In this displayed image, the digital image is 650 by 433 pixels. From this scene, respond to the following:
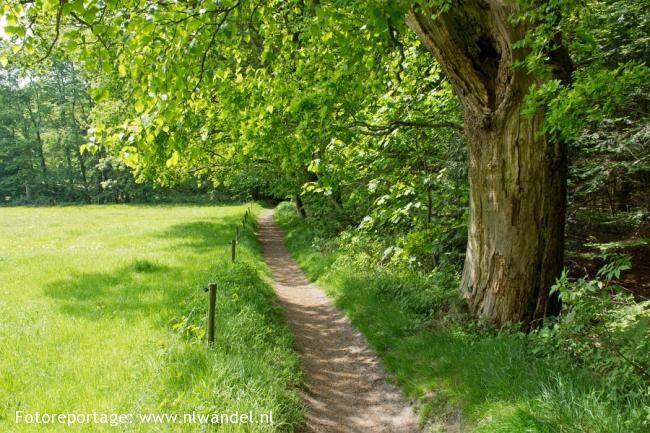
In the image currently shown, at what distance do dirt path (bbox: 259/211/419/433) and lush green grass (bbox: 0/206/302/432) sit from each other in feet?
1.41

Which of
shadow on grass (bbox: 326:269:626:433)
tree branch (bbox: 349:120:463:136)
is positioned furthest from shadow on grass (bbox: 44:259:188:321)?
tree branch (bbox: 349:120:463:136)

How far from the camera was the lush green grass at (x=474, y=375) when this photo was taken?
146 inches

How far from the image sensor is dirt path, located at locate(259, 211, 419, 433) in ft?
17.3

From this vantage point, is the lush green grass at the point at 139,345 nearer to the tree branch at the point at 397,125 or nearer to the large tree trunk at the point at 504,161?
the large tree trunk at the point at 504,161

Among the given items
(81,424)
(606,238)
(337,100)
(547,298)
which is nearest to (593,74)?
(547,298)

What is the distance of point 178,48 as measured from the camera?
4.21m

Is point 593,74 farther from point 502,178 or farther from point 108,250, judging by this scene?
point 108,250

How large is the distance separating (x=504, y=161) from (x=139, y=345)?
591cm

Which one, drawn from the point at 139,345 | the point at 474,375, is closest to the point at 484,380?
the point at 474,375

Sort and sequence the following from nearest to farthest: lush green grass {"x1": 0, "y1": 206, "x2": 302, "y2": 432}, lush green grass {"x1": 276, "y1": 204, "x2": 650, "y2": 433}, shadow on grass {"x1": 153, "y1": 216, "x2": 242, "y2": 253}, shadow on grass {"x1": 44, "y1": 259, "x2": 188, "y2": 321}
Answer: lush green grass {"x1": 276, "y1": 204, "x2": 650, "y2": 433}, lush green grass {"x1": 0, "y1": 206, "x2": 302, "y2": 432}, shadow on grass {"x1": 44, "y1": 259, "x2": 188, "y2": 321}, shadow on grass {"x1": 153, "y1": 216, "x2": 242, "y2": 253}

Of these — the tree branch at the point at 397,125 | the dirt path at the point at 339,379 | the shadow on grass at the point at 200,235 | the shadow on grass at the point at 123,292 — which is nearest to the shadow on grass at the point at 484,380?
the dirt path at the point at 339,379

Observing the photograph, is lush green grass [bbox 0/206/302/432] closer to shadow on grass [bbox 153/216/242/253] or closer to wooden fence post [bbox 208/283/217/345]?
wooden fence post [bbox 208/283/217/345]

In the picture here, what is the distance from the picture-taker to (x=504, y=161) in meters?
6.00

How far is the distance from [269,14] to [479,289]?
572 cm
